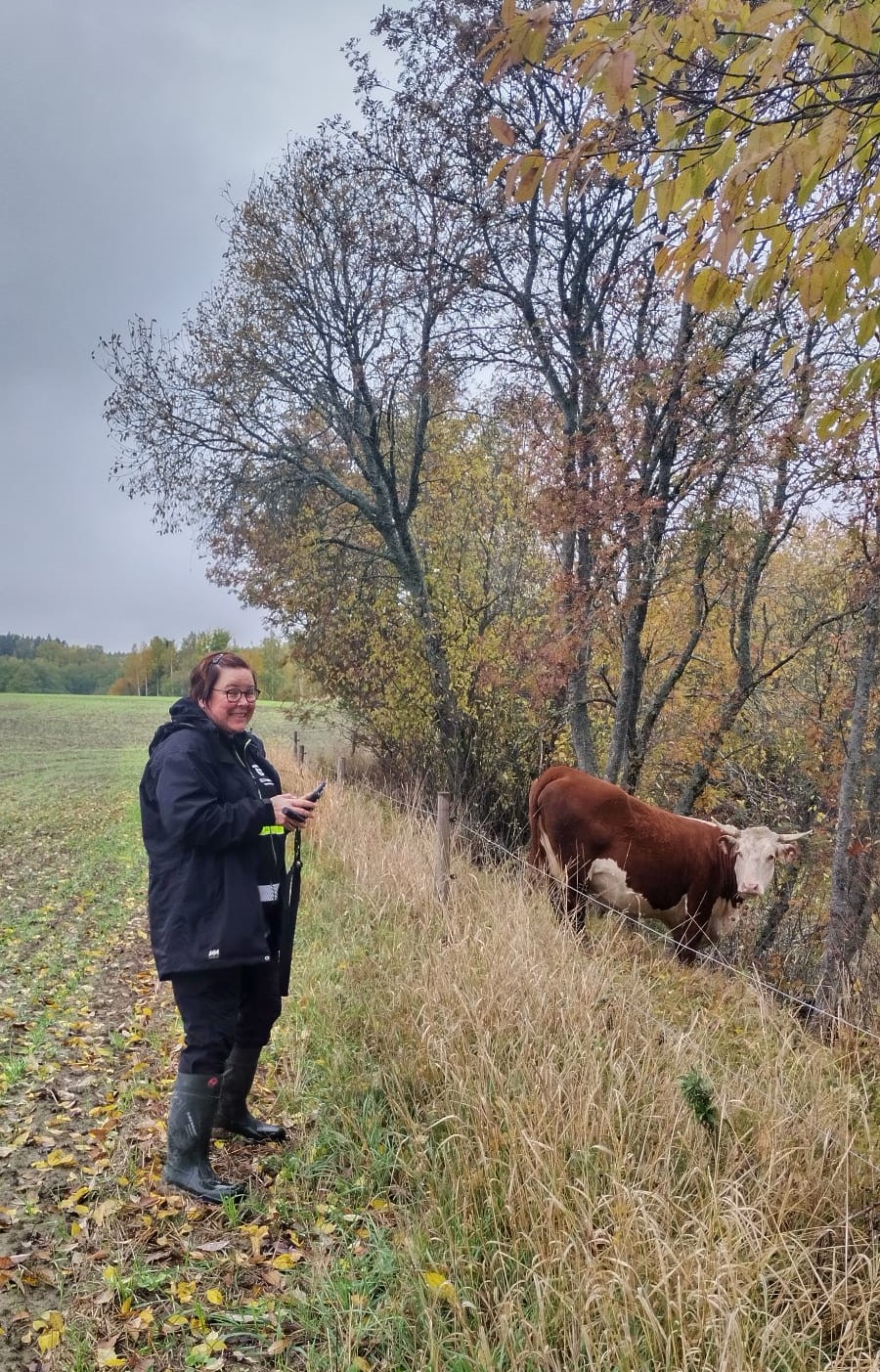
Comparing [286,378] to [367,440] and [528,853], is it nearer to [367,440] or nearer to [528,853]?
[367,440]

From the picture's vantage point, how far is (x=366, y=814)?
34.4ft

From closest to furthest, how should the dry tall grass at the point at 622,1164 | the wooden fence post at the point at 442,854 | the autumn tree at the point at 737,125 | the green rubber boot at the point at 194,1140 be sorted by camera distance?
1. the autumn tree at the point at 737,125
2. the dry tall grass at the point at 622,1164
3. the green rubber boot at the point at 194,1140
4. the wooden fence post at the point at 442,854

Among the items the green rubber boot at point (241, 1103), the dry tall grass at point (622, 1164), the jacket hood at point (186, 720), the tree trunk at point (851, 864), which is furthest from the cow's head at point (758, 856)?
the jacket hood at point (186, 720)

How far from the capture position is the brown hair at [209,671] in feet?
12.5

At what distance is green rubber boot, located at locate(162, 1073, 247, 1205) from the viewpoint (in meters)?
3.59

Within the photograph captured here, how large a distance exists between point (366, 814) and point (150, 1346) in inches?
302

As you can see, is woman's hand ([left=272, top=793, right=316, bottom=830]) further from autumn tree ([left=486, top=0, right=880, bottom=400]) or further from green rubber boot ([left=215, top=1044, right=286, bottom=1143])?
autumn tree ([left=486, top=0, right=880, bottom=400])

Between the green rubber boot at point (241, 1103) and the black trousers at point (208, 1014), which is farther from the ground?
the black trousers at point (208, 1014)

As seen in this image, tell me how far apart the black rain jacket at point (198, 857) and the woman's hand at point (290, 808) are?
0.03 m

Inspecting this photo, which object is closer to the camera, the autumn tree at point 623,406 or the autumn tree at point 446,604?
the autumn tree at point 623,406

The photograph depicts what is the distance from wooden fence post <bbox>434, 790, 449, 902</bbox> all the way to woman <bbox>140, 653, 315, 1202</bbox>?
257 cm

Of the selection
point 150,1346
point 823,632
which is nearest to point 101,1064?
point 150,1346

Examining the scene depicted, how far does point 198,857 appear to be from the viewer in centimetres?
358

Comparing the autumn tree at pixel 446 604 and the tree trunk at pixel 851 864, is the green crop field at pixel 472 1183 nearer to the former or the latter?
the tree trunk at pixel 851 864
